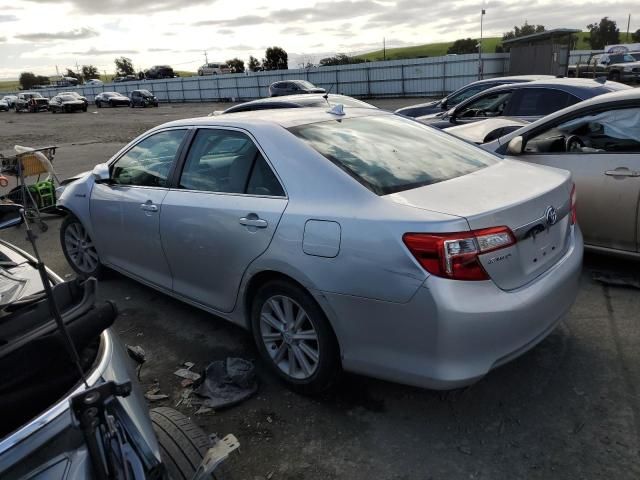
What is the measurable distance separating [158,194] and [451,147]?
208cm

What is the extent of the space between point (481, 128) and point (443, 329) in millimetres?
5078

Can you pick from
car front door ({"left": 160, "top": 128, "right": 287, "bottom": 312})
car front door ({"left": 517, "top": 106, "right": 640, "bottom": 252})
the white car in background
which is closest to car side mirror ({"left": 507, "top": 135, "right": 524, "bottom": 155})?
car front door ({"left": 517, "top": 106, "right": 640, "bottom": 252})

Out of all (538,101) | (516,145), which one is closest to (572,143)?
(516,145)

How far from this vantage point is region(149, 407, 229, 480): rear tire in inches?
71.4

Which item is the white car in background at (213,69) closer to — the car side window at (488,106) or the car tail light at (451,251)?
the car side window at (488,106)

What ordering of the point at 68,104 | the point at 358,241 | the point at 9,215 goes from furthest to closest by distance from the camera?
the point at 68,104 < the point at 358,241 < the point at 9,215

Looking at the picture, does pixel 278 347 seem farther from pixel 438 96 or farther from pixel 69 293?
pixel 438 96

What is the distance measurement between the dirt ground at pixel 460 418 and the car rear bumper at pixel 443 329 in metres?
0.38

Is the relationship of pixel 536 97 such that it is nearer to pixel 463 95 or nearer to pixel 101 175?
pixel 463 95

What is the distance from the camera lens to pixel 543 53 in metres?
24.8

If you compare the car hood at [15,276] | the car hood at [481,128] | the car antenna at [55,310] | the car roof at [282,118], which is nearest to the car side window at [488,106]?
the car hood at [481,128]

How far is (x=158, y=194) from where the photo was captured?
375 cm

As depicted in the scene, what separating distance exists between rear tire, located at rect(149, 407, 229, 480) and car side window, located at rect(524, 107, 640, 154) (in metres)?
3.89

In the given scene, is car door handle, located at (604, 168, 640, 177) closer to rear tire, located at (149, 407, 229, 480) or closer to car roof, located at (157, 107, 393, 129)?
car roof, located at (157, 107, 393, 129)
